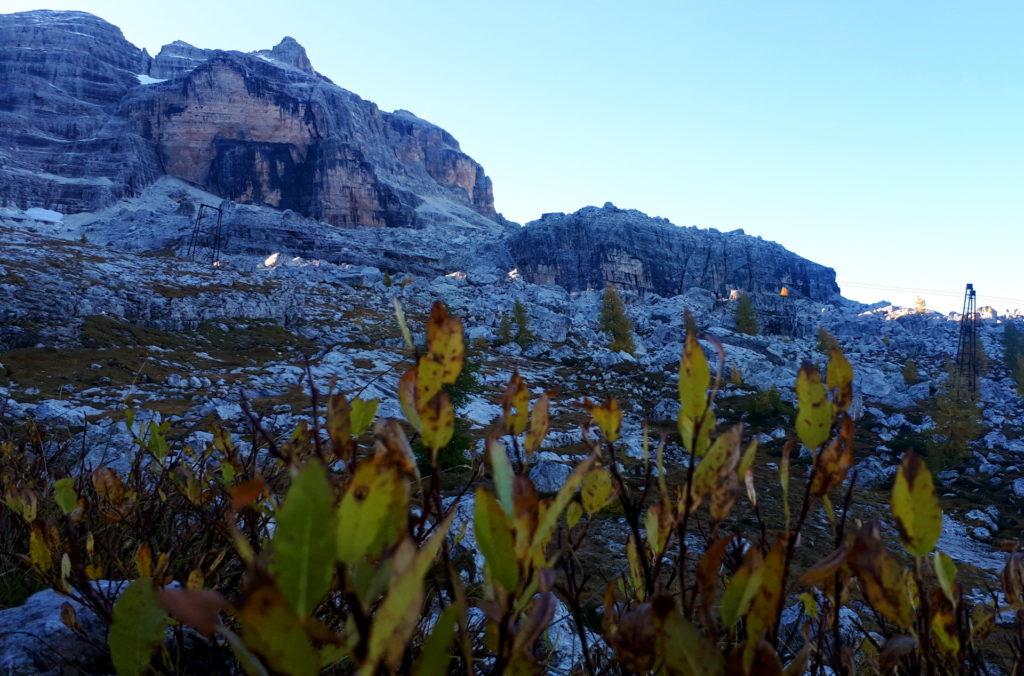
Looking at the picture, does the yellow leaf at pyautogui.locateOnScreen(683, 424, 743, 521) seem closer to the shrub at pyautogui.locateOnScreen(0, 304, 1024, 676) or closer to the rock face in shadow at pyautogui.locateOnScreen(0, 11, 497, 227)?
the shrub at pyautogui.locateOnScreen(0, 304, 1024, 676)

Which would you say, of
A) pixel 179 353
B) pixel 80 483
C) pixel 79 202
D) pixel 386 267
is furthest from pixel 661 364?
pixel 79 202

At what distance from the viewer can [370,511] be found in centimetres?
36

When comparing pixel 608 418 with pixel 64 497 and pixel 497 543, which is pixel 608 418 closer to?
pixel 497 543

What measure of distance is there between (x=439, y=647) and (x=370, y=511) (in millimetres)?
102

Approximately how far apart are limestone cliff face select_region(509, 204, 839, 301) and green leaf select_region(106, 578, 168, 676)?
1867 inches

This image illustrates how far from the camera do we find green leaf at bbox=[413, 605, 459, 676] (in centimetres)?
35

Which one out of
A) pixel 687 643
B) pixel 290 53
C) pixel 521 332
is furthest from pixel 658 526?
pixel 290 53

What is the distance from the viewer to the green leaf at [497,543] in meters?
0.41

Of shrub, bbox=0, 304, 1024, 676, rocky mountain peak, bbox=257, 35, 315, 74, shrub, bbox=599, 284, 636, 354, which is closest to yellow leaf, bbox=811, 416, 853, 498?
shrub, bbox=0, 304, 1024, 676

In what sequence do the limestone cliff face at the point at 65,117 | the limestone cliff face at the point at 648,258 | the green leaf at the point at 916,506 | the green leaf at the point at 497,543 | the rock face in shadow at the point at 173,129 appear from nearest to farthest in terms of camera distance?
the green leaf at the point at 497,543 → the green leaf at the point at 916,506 → the limestone cliff face at the point at 65,117 → the limestone cliff face at the point at 648,258 → the rock face in shadow at the point at 173,129

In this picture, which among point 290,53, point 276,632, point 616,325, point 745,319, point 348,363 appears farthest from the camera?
point 290,53

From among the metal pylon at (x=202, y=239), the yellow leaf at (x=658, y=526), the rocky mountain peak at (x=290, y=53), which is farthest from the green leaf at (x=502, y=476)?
the rocky mountain peak at (x=290, y=53)

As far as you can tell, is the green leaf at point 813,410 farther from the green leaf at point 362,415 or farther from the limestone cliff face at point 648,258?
the limestone cliff face at point 648,258

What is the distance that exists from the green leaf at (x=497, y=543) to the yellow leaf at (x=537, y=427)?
13.6 inches
